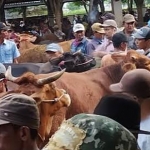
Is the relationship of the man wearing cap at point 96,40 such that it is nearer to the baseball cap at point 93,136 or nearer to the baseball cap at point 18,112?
the baseball cap at point 18,112

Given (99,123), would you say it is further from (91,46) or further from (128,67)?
(91,46)

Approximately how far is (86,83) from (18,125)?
13.2 feet

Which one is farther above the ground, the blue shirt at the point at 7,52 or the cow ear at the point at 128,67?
the cow ear at the point at 128,67

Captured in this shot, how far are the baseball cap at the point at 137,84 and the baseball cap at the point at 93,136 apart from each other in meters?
1.38

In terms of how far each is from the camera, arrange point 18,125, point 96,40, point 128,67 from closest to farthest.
Answer: point 18,125, point 128,67, point 96,40

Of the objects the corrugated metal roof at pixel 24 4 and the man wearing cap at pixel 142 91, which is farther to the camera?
the corrugated metal roof at pixel 24 4

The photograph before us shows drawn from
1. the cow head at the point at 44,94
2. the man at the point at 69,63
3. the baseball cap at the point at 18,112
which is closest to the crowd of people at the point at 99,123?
the baseball cap at the point at 18,112

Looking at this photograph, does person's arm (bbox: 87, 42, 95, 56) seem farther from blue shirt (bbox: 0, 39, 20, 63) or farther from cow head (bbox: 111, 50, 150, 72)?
cow head (bbox: 111, 50, 150, 72)

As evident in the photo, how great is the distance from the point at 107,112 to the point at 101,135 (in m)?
0.96

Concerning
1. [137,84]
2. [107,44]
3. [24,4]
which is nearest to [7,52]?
[107,44]

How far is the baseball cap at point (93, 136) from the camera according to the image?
7.59ft

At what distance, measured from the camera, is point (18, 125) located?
3398 millimetres

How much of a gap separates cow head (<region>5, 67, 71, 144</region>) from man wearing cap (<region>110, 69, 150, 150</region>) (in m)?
1.88

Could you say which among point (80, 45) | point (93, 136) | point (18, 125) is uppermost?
point (93, 136)
